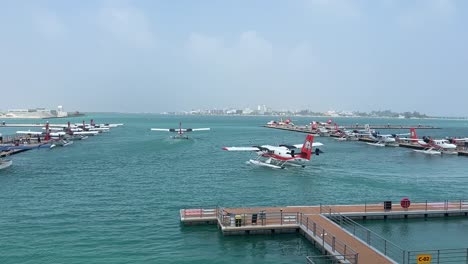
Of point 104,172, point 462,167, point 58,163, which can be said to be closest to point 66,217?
point 104,172

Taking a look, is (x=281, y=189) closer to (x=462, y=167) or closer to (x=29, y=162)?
(x=462, y=167)

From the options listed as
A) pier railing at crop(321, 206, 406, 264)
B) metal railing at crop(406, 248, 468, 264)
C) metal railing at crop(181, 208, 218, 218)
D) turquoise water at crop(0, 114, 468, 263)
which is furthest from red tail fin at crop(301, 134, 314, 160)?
metal railing at crop(406, 248, 468, 264)

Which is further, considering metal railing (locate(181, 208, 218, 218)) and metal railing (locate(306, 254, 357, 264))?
metal railing (locate(181, 208, 218, 218))

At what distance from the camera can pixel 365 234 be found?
87.6 feet

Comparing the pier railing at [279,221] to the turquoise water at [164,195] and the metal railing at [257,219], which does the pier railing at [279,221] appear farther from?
the turquoise water at [164,195]

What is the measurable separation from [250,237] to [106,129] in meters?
128

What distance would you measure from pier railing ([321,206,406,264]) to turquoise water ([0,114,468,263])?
Answer: 1.67 metres

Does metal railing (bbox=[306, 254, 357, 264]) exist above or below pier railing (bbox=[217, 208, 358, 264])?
below

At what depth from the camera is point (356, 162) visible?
6284 cm

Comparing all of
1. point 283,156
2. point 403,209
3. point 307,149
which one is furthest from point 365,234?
point 283,156

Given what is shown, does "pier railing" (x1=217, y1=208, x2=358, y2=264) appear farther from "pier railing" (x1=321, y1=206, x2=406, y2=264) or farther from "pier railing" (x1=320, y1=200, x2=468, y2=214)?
"pier railing" (x1=320, y1=200, x2=468, y2=214)

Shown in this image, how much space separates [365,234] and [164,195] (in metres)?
18.0

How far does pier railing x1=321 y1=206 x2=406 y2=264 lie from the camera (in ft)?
77.4

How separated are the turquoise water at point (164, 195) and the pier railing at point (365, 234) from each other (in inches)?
65.7
